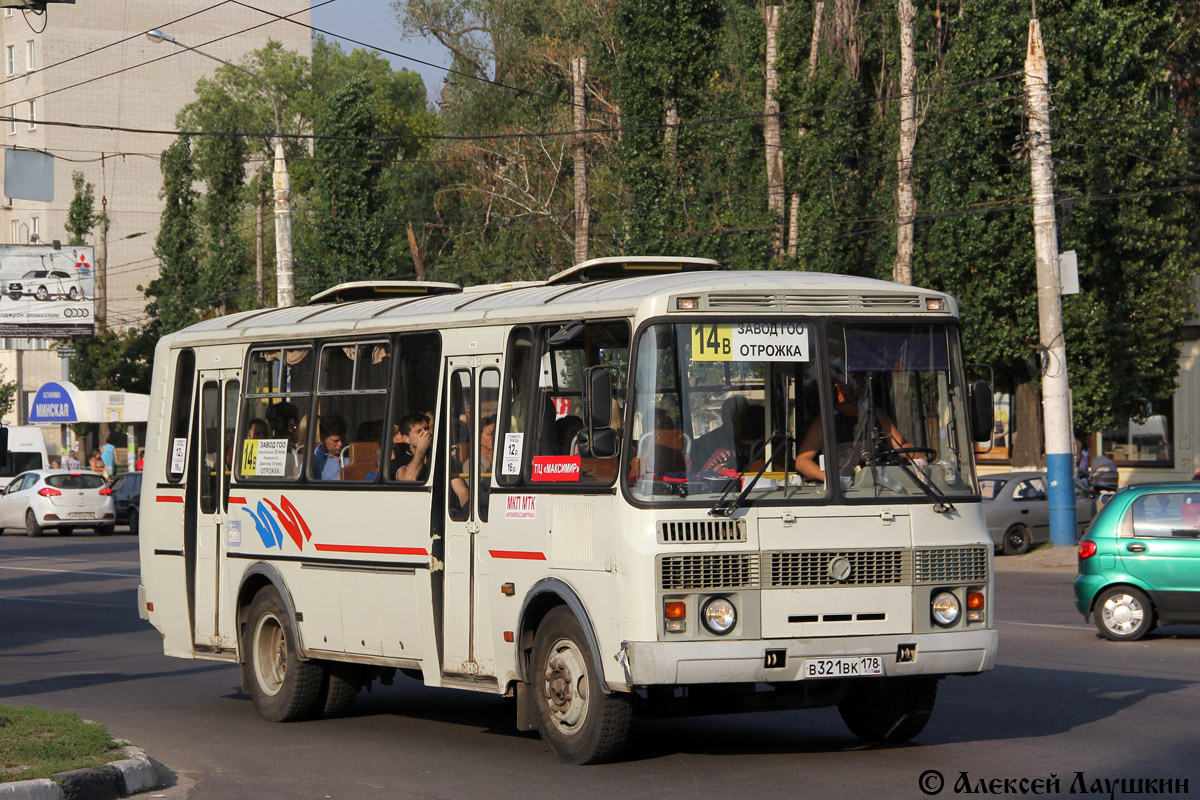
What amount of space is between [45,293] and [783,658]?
5455 cm

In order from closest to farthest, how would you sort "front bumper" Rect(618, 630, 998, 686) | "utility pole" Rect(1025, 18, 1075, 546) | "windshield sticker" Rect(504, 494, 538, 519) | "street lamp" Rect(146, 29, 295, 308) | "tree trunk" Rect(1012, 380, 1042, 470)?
"front bumper" Rect(618, 630, 998, 686), "windshield sticker" Rect(504, 494, 538, 519), "utility pole" Rect(1025, 18, 1075, 546), "street lamp" Rect(146, 29, 295, 308), "tree trunk" Rect(1012, 380, 1042, 470)

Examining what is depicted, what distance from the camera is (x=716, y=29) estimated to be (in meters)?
45.4

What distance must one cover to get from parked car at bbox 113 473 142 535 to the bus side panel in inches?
1065

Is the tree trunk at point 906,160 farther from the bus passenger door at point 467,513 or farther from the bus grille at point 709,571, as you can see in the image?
the bus grille at point 709,571

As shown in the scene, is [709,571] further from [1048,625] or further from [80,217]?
[80,217]

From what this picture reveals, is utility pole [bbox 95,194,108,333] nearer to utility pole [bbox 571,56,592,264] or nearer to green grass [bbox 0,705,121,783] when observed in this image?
utility pole [bbox 571,56,592,264]

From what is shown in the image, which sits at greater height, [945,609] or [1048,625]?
[945,609]

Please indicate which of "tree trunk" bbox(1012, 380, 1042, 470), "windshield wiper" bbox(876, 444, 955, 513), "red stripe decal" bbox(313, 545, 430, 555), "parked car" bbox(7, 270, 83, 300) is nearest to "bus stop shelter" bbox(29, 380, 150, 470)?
"parked car" bbox(7, 270, 83, 300)

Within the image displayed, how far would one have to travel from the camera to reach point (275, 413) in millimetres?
12164

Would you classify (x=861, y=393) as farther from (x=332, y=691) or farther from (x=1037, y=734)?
(x=332, y=691)

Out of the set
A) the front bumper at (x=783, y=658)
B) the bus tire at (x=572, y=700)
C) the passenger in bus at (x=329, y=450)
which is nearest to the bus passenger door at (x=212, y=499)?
the passenger in bus at (x=329, y=450)

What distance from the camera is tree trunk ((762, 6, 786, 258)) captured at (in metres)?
45.7

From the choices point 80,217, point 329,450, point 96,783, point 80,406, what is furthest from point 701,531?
point 80,217

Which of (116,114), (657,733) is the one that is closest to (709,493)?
(657,733)
